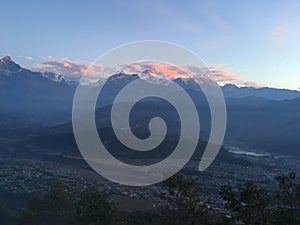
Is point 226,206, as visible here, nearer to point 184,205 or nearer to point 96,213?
point 184,205

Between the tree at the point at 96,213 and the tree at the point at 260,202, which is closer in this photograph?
the tree at the point at 260,202

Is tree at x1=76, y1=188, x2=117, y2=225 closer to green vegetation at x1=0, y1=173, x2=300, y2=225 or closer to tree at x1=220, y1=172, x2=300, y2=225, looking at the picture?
Result: green vegetation at x1=0, y1=173, x2=300, y2=225

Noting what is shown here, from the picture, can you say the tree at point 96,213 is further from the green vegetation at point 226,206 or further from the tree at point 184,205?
the tree at point 184,205

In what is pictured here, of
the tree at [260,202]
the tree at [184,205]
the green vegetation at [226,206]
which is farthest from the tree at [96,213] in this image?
the tree at [260,202]

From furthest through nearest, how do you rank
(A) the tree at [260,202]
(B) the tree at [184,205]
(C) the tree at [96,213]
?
1. (C) the tree at [96,213]
2. (B) the tree at [184,205]
3. (A) the tree at [260,202]

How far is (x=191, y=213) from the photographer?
1438cm

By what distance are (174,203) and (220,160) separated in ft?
243

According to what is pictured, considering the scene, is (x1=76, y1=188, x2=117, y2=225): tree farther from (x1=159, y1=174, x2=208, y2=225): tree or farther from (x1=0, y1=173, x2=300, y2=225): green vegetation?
(x1=159, y1=174, x2=208, y2=225): tree

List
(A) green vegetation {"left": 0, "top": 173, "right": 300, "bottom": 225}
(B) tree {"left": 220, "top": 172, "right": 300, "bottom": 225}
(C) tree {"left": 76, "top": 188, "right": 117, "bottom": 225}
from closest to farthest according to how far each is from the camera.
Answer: (B) tree {"left": 220, "top": 172, "right": 300, "bottom": 225} → (A) green vegetation {"left": 0, "top": 173, "right": 300, "bottom": 225} → (C) tree {"left": 76, "top": 188, "right": 117, "bottom": 225}

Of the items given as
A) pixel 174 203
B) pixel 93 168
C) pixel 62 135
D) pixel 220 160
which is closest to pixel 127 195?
pixel 93 168

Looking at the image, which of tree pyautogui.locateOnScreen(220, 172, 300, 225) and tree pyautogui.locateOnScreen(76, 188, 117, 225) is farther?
tree pyautogui.locateOnScreen(76, 188, 117, 225)

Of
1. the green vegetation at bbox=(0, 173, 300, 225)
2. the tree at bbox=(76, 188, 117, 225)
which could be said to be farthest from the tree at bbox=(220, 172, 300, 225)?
Result: the tree at bbox=(76, 188, 117, 225)

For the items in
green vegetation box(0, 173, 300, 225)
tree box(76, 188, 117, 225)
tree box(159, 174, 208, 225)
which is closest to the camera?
green vegetation box(0, 173, 300, 225)

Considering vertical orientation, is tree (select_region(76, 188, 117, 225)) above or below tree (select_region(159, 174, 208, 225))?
below
